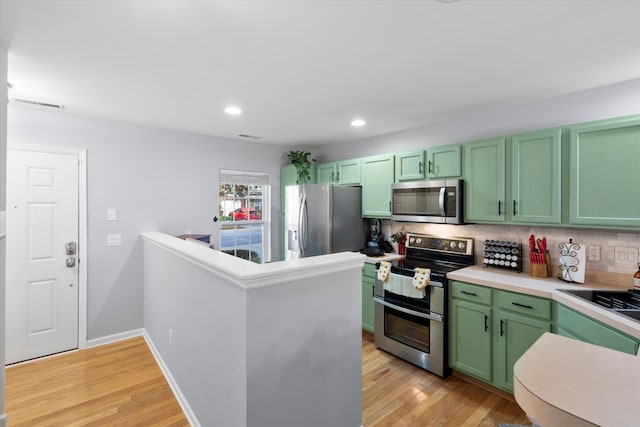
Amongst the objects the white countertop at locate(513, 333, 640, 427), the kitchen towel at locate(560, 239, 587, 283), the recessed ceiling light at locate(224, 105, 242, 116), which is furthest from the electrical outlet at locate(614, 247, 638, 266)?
the recessed ceiling light at locate(224, 105, 242, 116)

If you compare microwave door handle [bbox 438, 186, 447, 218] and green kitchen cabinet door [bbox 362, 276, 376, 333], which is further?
green kitchen cabinet door [bbox 362, 276, 376, 333]

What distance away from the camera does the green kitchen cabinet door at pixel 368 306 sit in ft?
11.1

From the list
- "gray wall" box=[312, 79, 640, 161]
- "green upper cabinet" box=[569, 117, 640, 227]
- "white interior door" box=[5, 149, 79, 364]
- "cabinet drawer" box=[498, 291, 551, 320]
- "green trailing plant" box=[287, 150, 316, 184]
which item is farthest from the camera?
"green trailing plant" box=[287, 150, 316, 184]

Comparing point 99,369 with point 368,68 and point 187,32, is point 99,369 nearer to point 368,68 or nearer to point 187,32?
point 187,32

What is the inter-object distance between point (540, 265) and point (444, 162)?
1.20 metres

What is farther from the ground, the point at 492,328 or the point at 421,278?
the point at 421,278

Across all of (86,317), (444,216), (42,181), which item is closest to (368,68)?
(444,216)

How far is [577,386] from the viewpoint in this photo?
31.5 inches

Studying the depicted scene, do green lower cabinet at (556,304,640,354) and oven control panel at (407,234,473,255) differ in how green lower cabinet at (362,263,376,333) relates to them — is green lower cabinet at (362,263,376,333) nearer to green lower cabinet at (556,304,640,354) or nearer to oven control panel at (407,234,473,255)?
oven control panel at (407,234,473,255)

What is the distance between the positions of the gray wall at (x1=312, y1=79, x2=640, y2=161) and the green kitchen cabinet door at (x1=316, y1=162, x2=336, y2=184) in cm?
58

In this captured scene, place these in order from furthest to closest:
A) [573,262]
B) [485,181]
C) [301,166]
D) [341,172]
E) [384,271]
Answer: [301,166], [341,172], [384,271], [485,181], [573,262]

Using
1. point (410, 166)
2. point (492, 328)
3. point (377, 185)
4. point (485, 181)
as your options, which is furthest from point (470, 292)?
point (377, 185)

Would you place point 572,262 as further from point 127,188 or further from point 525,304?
point 127,188

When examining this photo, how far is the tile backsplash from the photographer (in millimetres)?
2271
